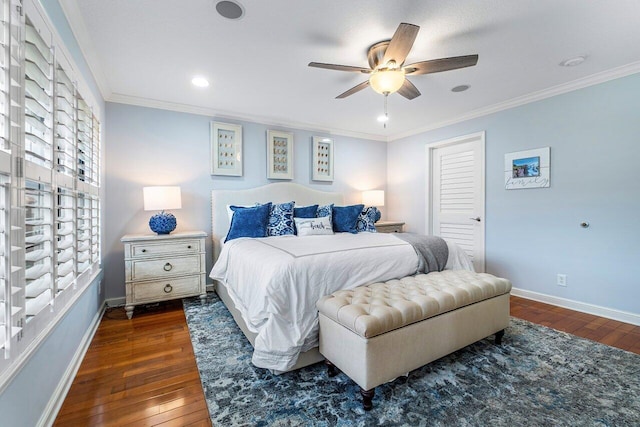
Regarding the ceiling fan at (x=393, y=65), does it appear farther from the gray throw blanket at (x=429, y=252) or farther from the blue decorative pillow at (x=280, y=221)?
the blue decorative pillow at (x=280, y=221)

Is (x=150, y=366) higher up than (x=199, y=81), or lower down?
lower down

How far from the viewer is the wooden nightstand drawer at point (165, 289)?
2.90 meters

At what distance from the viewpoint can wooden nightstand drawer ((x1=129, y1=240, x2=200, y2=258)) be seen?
289cm

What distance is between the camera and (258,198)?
13.1ft

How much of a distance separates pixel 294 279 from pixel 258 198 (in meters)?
2.32

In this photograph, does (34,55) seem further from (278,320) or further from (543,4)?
(543,4)

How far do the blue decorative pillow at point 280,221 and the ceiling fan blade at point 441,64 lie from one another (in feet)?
6.42

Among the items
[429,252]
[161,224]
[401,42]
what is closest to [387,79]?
[401,42]

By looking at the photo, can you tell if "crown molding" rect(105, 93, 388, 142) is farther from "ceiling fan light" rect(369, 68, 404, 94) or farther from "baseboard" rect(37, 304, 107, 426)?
"baseboard" rect(37, 304, 107, 426)

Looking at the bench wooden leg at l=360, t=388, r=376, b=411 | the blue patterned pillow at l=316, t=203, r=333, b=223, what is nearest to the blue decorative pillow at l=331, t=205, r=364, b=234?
the blue patterned pillow at l=316, t=203, r=333, b=223

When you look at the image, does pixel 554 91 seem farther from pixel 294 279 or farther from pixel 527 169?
pixel 294 279

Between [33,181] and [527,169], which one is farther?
[527,169]

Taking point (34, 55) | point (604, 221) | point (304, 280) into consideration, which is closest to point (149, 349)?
point (304, 280)

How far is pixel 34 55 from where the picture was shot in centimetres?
136
